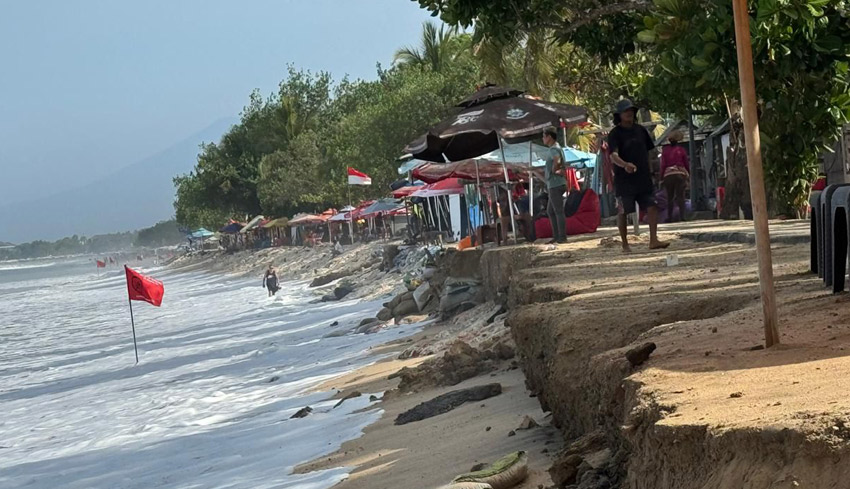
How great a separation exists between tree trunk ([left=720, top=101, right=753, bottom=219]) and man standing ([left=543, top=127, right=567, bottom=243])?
13.6 ft

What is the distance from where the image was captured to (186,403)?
16.1 metres

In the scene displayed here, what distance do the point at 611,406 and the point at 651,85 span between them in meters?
7.33

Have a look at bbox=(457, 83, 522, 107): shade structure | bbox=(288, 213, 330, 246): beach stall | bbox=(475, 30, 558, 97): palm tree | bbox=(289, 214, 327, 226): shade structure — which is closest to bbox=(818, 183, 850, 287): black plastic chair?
bbox=(457, 83, 522, 107): shade structure

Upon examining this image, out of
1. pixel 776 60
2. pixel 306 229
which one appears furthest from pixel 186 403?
pixel 306 229

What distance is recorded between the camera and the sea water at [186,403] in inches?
417

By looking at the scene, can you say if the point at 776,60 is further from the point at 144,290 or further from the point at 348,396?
the point at 144,290

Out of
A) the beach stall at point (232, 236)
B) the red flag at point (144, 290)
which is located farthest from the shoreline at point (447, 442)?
the beach stall at point (232, 236)

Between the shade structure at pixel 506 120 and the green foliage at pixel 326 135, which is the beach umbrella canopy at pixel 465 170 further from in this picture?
the green foliage at pixel 326 135

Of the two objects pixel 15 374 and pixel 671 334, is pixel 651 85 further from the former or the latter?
pixel 15 374

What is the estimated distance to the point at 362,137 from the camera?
47.2m

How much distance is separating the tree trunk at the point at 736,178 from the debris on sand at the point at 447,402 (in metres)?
9.70

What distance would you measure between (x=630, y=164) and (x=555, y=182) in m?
2.54

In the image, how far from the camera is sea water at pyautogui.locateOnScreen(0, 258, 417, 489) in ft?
34.7

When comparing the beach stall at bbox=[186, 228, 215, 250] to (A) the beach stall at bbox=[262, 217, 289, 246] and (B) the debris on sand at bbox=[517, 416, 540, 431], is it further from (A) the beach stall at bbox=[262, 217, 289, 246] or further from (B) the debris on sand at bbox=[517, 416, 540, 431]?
(B) the debris on sand at bbox=[517, 416, 540, 431]
